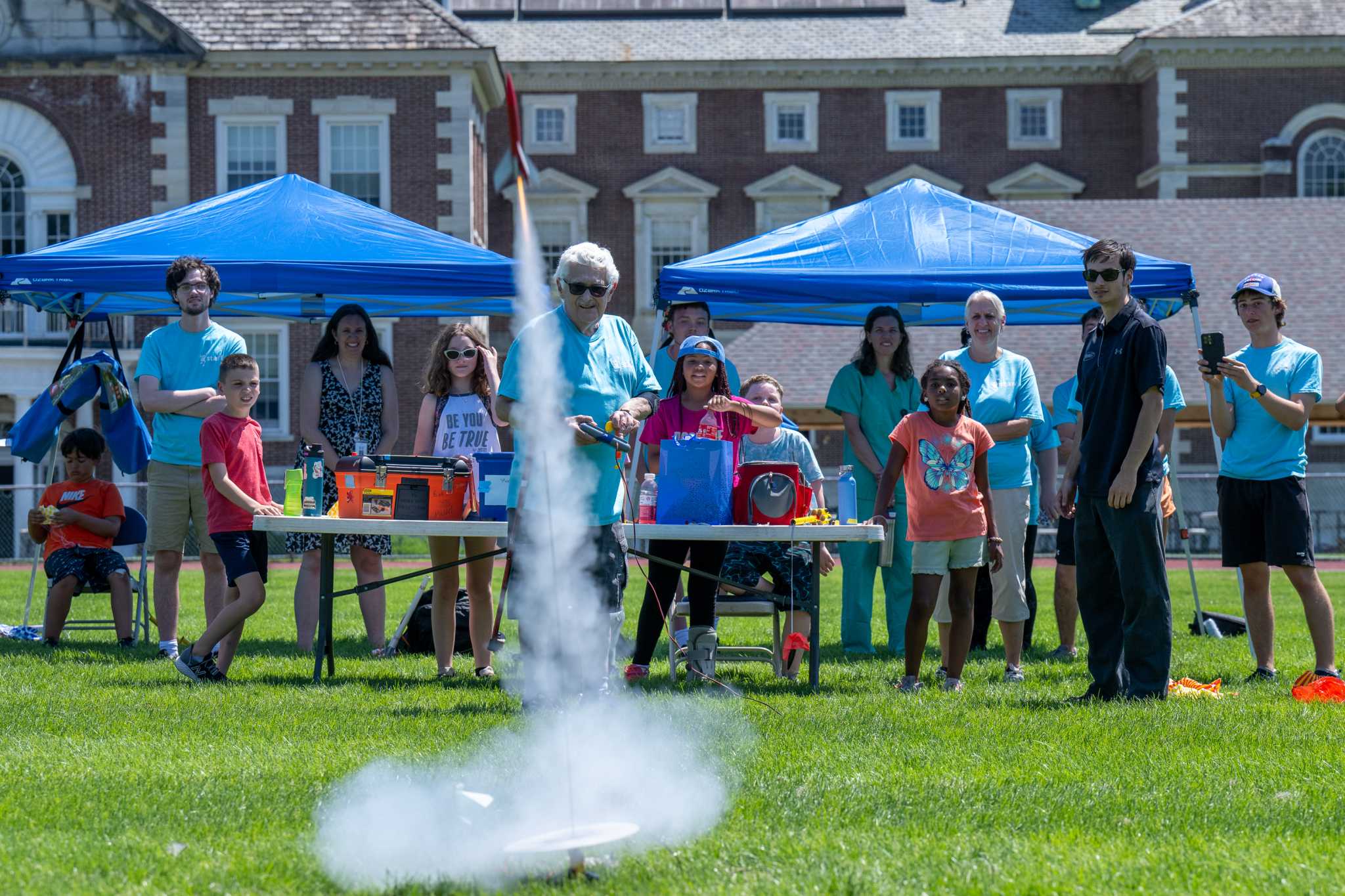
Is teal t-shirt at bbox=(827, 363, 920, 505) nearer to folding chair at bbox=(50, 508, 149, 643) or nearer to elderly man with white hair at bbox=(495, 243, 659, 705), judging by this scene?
elderly man with white hair at bbox=(495, 243, 659, 705)

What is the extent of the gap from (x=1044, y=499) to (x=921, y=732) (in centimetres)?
480

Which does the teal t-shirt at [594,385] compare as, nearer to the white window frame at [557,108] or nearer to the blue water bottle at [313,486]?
the blue water bottle at [313,486]

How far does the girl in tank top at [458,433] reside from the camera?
8398 millimetres

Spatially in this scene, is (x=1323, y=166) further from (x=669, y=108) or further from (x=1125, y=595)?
(x=1125, y=595)

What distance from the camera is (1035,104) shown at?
140 feet

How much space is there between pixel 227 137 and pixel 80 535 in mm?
26163

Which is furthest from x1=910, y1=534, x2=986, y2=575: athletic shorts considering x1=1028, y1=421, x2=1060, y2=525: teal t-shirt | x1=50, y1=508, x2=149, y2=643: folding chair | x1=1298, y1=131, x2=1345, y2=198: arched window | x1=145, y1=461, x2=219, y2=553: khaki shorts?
x1=1298, y1=131, x2=1345, y2=198: arched window

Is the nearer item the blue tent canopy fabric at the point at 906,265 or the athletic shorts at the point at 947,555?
the athletic shorts at the point at 947,555

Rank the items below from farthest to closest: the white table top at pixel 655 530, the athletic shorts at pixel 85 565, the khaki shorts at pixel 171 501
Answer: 1. the athletic shorts at pixel 85 565
2. the khaki shorts at pixel 171 501
3. the white table top at pixel 655 530

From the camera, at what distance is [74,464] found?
10.7 meters

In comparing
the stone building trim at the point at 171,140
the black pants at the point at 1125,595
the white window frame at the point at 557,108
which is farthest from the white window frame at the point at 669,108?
the black pants at the point at 1125,595

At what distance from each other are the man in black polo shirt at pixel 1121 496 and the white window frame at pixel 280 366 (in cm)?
2882

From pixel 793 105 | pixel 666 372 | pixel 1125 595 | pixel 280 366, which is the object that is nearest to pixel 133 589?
pixel 666 372

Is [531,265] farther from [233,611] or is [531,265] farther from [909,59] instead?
[909,59]
